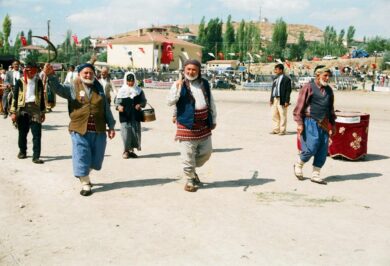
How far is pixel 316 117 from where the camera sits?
7062mm

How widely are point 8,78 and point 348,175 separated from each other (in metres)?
9.92

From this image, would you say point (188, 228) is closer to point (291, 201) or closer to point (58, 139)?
point (291, 201)

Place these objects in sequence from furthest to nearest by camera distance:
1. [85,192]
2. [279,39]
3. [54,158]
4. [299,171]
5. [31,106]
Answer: [279,39] < [54,158] < [31,106] < [299,171] < [85,192]

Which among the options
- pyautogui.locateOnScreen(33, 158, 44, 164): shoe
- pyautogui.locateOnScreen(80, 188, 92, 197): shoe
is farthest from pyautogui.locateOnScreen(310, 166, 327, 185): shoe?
pyautogui.locateOnScreen(33, 158, 44, 164): shoe

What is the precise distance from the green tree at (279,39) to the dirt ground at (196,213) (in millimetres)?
108419

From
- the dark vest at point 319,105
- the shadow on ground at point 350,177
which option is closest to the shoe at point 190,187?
the dark vest at point 319,105

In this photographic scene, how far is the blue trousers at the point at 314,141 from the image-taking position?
7.07 m

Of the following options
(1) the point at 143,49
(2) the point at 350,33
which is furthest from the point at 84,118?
(2) the point at 350,33

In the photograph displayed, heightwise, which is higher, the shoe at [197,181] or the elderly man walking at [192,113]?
the elderly man walking at [192,113]

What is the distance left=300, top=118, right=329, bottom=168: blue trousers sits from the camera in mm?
7066

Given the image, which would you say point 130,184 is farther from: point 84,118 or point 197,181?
point 84,118

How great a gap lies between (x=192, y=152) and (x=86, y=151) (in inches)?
56.3

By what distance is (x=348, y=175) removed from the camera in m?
7.79

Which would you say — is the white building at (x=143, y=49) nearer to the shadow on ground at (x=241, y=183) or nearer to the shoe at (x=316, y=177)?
the shadow on ground at (x=241, y=183)
